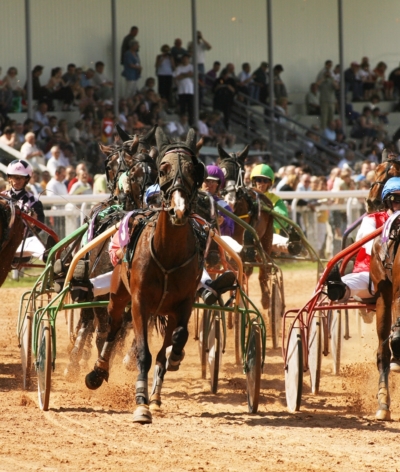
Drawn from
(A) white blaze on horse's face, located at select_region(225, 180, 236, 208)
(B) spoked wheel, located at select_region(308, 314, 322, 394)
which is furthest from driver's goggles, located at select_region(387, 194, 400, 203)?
(A) white blaze on horse's face, located at select_region(225, 180, 236, 208)

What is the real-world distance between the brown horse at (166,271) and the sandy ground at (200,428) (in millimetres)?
392

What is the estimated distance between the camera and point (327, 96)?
23.4 m

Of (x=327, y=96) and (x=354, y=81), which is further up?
(x=354, y=81)

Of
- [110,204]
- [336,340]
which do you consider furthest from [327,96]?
[110,204]

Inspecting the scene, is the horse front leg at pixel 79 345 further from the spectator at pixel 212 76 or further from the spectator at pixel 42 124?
the spectator at pixel 212 76

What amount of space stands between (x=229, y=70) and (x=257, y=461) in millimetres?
→ 16193

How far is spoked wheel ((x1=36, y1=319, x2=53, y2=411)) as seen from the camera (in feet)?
25.2

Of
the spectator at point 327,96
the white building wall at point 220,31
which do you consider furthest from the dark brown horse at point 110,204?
the spectator at point 327,96

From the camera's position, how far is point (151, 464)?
6078 millimetres

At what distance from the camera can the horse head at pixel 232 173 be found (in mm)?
11100

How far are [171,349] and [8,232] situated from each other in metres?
2.78

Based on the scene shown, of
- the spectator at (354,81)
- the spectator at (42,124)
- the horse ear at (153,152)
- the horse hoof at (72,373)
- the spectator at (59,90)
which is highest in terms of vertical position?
the spectator at (354,81)

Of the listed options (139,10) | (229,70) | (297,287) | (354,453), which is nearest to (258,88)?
(229,70)

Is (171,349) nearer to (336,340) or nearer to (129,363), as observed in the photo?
(129,363)
